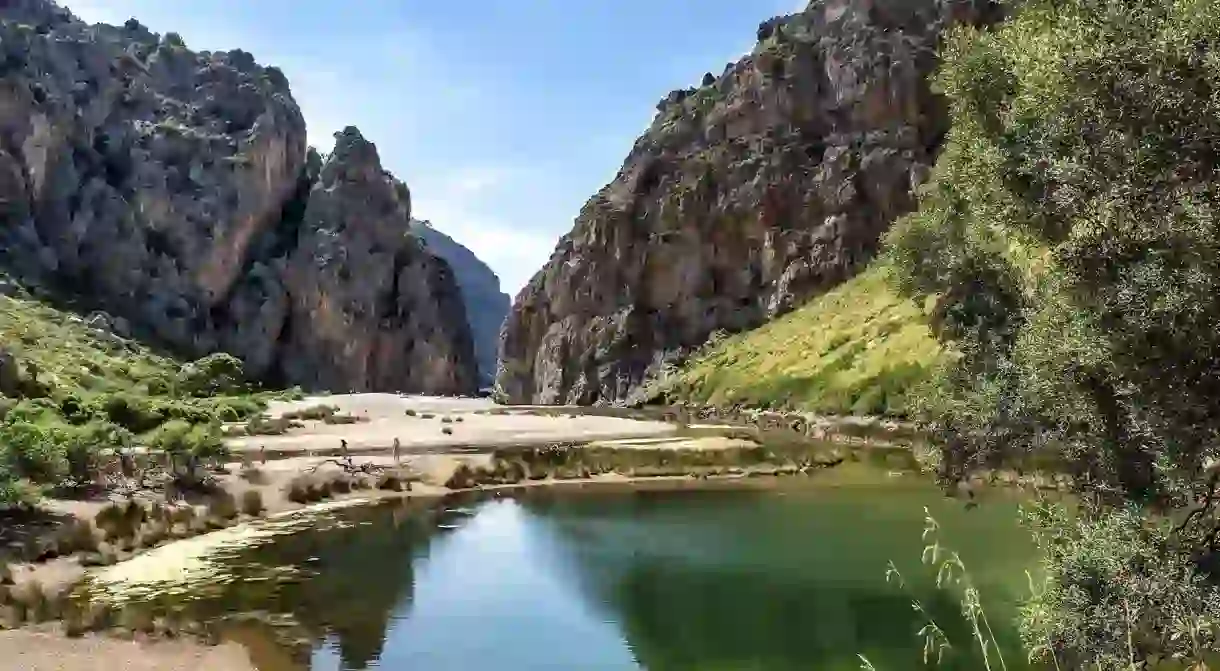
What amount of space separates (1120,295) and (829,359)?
105 m

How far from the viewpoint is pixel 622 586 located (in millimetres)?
Answer: 31406

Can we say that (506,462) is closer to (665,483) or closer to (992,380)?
(665,483)

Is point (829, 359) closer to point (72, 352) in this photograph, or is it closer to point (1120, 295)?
point (72, 352)

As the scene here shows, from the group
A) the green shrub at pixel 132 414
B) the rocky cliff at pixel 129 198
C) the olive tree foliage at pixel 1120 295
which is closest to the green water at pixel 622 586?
the olive tree foliage at pixel 1120 295

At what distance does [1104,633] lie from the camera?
1494 centimetres

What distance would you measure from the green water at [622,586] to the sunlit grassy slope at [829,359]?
31.2 m

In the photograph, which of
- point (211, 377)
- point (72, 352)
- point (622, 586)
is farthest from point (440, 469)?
point (211, 377)

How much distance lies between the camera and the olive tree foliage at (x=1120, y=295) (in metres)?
13.3

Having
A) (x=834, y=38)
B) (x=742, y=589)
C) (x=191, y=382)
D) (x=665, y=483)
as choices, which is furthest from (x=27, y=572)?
(x=834, y=38)

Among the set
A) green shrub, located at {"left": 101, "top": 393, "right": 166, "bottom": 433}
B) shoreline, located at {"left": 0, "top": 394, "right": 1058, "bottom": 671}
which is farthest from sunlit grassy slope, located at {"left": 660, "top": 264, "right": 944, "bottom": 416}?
green shrub, located at {"left": 101, "top": 393, "right": 166, "bottom": 433}

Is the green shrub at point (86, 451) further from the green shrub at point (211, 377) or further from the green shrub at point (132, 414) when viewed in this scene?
the green shrub at point (211, 377)

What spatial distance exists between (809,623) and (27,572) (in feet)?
77.8

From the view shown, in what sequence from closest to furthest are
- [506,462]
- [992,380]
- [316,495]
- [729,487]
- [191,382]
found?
[992,380] < [316,495] < [729,487] < [506,462] < [191,382]

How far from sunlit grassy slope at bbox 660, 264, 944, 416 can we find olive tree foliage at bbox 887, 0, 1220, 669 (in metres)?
51.0
